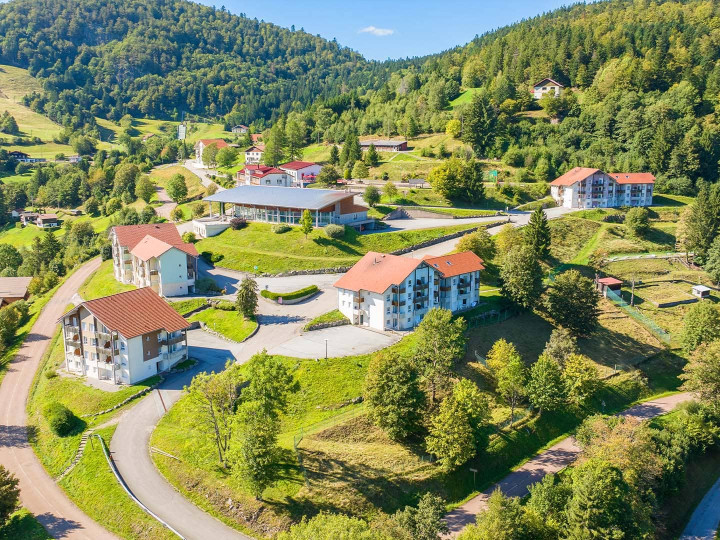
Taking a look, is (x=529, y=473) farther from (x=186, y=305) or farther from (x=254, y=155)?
(x=254, y=155)

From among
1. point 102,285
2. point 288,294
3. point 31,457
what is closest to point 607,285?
point 288,294

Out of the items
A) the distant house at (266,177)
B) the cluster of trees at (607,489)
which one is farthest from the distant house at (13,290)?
the cluster of trees at (607,489)

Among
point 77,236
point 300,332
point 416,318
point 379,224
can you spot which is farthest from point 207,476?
point 77,236

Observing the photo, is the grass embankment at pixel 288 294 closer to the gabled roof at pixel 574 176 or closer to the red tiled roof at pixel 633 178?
the gabled roof at pixel 574 176

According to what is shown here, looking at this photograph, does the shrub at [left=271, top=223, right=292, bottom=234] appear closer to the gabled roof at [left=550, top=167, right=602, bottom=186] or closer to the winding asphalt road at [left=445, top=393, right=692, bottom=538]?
the gabled roof at [left=550, top=167, right=602, bottom=186]

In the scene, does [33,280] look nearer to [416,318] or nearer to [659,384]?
[416,318]

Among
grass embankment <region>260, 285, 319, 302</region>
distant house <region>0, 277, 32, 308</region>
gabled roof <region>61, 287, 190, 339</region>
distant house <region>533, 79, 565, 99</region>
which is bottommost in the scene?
distant house <region>0, 277, 32, 308</region>

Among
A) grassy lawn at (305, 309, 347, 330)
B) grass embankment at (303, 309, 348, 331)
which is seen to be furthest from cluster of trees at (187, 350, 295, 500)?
grassy lawn at (305, 309, 347, 330)

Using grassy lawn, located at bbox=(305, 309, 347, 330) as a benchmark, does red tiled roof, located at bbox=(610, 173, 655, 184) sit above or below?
above
